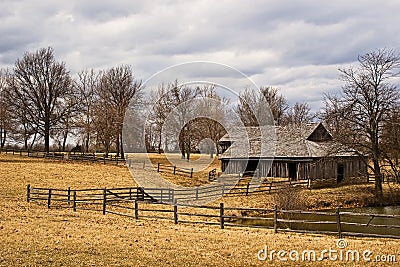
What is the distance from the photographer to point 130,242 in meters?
13.5

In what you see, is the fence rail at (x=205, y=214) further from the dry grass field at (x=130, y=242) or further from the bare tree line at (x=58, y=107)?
the bare tree line at (x=58, y=107)

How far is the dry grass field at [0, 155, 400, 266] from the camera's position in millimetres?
11047

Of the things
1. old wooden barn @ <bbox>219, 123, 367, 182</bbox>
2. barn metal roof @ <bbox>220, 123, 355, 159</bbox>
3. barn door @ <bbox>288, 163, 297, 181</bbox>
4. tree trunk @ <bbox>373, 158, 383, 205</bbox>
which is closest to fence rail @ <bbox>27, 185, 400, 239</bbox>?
tree trunk @ <bbox>373, 158, 383, 205</bbox>

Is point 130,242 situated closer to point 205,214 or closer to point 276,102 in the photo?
point 205,214

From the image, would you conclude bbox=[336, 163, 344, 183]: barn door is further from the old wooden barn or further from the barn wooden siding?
the barn wooden siding

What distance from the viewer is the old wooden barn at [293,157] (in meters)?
38.3

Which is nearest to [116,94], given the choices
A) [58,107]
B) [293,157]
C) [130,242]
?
[58,107]

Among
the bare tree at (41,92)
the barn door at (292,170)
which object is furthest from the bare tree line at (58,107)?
the barn door at (292,170)

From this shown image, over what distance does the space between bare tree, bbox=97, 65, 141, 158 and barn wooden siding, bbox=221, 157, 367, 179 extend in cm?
1448

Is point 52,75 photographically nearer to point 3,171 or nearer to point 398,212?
point 3,171

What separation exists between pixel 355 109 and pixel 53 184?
2319 cm

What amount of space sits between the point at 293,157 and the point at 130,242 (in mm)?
27396

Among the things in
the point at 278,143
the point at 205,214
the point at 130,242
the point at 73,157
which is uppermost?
the point at 278,143

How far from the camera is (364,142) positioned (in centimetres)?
3278
